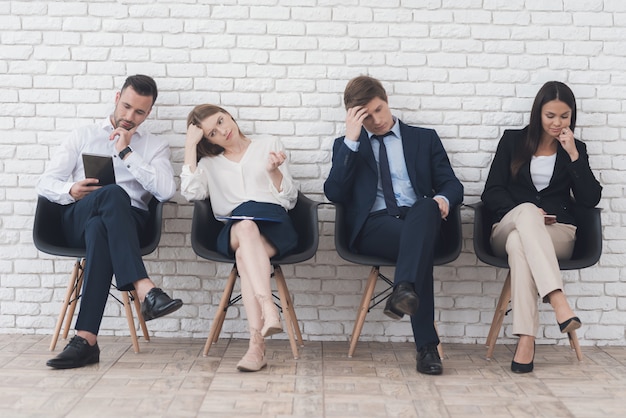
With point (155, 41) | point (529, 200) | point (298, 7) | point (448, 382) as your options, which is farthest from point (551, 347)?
point (155, 41)

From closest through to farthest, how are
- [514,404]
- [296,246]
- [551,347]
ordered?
[514,404] < [296,246] < [551,347]

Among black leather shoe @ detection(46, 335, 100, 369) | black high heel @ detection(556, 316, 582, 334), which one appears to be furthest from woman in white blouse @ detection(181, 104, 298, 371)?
black high heel @ detection(556, 316, 582, 334)

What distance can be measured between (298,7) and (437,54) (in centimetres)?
78

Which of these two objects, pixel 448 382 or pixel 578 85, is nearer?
pixel 448 382

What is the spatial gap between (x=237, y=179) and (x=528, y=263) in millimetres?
1456

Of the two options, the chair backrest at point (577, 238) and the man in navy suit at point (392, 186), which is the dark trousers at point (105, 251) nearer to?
the man in navy suit at point (392, 186)

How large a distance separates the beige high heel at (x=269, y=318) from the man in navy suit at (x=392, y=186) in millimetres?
578

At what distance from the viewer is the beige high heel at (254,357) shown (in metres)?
3.43

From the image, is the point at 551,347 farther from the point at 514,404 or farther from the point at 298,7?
the point at 298,7

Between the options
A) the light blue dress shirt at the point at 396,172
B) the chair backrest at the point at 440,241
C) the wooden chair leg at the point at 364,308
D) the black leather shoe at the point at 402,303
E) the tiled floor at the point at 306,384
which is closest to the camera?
the tiled floor at the point at 306,384

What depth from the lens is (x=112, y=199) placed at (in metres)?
3.60

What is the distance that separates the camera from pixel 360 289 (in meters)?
4.22

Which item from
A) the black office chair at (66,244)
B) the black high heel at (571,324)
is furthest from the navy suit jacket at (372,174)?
the black office chair at (66,244)

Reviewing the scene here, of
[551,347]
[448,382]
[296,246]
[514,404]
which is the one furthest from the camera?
[551,347]
